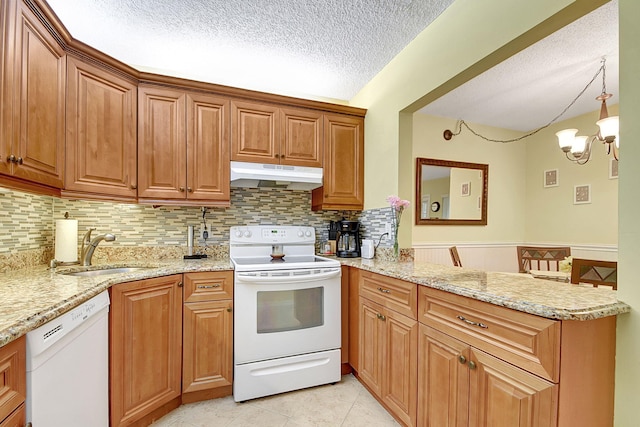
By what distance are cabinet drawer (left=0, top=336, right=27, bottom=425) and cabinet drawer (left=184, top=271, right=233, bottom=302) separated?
1.03 meters

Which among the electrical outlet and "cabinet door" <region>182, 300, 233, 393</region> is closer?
"cabinet door" <region>182, 300, 233, 393</region>

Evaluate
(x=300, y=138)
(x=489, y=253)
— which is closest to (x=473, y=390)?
(x=300, y=138)

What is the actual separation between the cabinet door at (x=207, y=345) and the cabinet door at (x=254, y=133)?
3.84ft

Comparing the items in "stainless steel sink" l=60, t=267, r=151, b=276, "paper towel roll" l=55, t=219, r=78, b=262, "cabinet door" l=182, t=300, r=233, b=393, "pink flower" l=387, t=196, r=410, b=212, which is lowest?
"cabinet door" l=182, t=300, r=233, b=393

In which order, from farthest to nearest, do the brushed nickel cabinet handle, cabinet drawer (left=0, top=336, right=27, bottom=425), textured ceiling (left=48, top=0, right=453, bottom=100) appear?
textured ceiling (left=48, top=0, right=453, bottom=100) < the brushed nickel cabinet handle < cabinet drawer (left=0, top=336, right=27, bottom=425)

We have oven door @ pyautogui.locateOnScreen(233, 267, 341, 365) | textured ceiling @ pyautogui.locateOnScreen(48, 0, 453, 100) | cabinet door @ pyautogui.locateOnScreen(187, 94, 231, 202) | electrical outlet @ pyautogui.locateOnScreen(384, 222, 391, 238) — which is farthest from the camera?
electrical outlet @ pyautogui.locateOnScreen(384, 222, 391, 238)

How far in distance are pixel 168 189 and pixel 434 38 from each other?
214 cm

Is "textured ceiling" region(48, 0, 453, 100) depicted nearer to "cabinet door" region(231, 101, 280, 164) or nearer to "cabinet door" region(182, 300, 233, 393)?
"cabinet door" region(231, 101, 280, 164)

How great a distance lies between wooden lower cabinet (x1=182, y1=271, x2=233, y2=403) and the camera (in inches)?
74.2

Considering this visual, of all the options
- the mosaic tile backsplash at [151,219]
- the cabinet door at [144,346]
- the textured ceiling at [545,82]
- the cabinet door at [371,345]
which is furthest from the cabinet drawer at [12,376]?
the textured ceiling at [545,82]

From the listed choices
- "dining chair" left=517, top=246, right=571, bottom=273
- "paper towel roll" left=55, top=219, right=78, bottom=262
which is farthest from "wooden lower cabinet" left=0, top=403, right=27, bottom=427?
"dining chair" left=517, top=246, right=571, bottom=273

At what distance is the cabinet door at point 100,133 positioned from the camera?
1.76m

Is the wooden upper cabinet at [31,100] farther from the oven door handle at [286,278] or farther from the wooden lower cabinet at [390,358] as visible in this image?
the wooden lower cabinet at [390,358]

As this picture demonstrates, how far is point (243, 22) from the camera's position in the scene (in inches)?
73.4
